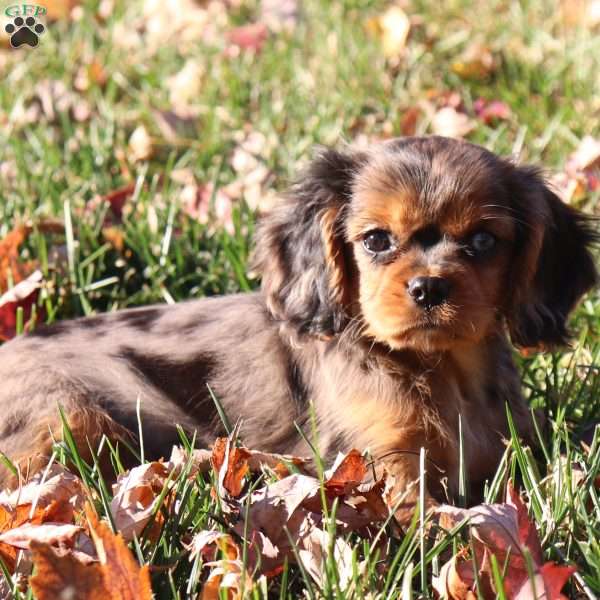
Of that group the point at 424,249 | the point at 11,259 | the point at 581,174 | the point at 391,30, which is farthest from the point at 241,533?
the point at 391,30

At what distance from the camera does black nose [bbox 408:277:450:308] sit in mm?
3371

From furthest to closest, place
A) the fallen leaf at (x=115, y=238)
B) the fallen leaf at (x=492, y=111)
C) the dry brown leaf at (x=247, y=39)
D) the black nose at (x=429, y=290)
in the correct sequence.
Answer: the dry brown leaf at (x=247, y=39), the fallen leaf at (x=492, y=111), the fallen leaf at (x=115, y=238), the black nose at (x=429, y=290)

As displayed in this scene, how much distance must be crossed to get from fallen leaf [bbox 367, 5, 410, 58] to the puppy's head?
298cm

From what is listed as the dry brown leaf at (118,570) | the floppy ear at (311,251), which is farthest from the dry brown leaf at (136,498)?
the floppy ear at (311,251)

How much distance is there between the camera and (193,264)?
498 cm

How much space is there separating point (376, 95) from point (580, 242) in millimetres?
2731

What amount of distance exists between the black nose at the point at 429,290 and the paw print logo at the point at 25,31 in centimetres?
395

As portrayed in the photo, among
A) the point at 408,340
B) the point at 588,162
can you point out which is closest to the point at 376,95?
the point at 588,162

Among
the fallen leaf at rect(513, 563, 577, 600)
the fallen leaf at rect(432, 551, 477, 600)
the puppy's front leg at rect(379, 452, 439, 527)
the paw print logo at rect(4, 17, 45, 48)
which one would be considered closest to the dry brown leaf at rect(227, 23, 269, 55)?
the paw print logo at rect(4, 17, 45, 48)

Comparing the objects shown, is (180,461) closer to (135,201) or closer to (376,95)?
(135,201)

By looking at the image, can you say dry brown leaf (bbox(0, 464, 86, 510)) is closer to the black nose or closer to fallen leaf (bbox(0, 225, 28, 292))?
the black nose

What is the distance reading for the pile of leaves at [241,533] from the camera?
2545 millimetres

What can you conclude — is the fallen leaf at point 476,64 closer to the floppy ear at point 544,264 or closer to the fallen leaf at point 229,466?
the floppy ear at point 544,264

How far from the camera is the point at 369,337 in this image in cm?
377
